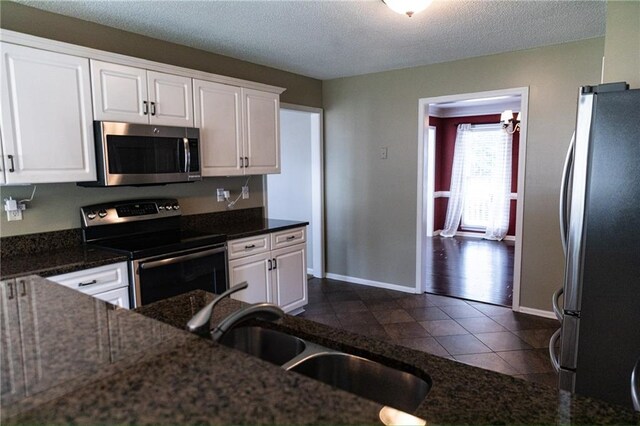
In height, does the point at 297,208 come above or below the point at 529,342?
above

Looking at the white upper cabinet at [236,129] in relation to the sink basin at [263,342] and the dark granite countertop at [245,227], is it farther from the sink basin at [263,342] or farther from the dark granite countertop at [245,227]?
the sink basin at [263,342]

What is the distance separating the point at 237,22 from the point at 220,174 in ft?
3.83

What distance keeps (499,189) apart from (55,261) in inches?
270

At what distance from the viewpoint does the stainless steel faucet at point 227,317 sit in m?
0.92

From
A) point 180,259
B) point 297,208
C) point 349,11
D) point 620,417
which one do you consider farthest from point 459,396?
point 297,208

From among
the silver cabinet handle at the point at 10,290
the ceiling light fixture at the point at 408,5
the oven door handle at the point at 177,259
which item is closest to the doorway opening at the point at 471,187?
the oven door handle at the point at 177,259

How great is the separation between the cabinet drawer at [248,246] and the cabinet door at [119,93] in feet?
3.58

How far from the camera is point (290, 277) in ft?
12.2

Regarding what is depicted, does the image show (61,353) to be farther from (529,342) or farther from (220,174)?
(529,342)

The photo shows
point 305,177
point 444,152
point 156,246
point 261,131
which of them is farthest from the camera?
point 444,152

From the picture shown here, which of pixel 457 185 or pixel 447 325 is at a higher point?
pixel 457 185

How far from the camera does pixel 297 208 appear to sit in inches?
209

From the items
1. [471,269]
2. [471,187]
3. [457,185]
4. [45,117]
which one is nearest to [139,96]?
[45,117]

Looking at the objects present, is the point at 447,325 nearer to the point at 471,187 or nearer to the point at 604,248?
the point at 604,248
